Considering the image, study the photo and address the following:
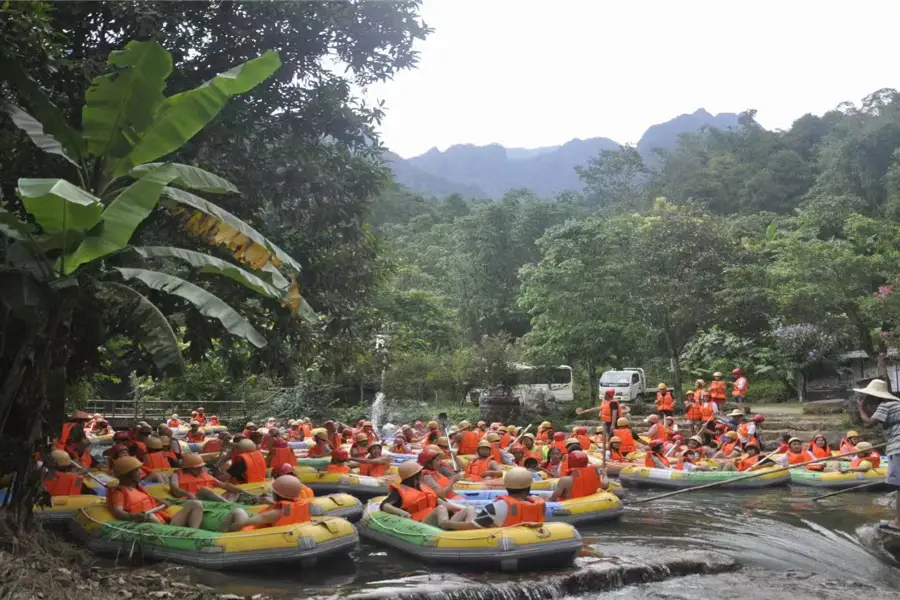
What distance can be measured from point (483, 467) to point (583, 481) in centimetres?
241

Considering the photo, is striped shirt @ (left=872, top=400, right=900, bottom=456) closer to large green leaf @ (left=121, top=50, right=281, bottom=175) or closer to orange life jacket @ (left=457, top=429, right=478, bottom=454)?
large green leaf @ (left=121, top=50, right=281, bottom=175)

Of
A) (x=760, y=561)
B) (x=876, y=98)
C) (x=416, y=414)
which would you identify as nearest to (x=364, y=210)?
(x=760, y=561)

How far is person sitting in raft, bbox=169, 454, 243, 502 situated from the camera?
1049 cm

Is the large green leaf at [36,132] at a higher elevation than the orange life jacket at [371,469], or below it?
higher

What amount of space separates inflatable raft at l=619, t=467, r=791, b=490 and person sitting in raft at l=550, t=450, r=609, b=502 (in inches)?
149

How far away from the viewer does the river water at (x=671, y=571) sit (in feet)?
27.0

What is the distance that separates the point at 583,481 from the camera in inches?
475

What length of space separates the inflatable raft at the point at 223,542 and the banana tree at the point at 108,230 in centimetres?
204

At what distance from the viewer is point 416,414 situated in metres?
28.1

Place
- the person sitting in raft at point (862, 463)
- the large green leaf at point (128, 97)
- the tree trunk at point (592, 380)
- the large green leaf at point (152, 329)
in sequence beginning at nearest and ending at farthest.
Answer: the large green leaf at point (152, 329) < the large green leaf at point (128, 97) < the person sitting in raft at point (862, 463) < the tree trunk at point (592, 380)

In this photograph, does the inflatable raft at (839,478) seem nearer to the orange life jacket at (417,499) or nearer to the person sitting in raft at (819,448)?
the person sitting in raft at (819,448)

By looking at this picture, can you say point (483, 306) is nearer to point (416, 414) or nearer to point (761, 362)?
point (416, 414)

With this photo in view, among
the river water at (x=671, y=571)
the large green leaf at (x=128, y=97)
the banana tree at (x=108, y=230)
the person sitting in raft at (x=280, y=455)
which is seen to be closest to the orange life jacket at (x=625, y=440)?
the river water at (x=671, y=571)

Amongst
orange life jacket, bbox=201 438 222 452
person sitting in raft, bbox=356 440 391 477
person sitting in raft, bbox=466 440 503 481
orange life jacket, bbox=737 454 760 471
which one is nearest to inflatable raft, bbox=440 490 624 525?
person sitting in raft, bbox=466 440 503 481
